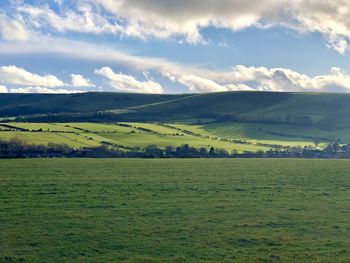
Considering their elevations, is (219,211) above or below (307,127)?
below

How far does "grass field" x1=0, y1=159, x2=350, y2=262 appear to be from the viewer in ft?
75.4

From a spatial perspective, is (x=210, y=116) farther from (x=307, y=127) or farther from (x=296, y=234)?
(x=296, y=234)

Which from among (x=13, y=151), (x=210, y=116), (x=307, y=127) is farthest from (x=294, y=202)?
(x=210, y=116)

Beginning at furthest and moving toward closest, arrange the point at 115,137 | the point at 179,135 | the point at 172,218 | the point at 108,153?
the point at 179,135 < the point at 115,137 < the point at 108,153 < the point at 172,218

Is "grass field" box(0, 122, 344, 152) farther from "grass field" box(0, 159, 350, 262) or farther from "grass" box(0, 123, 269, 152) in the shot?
"grass field" box(0, 159, 350, 262)

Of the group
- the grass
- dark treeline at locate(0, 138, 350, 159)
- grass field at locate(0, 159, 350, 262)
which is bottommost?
grass field at locate(0, 159, 350, 262)

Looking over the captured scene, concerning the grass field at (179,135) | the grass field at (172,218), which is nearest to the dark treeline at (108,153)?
the grass field at (179,135)

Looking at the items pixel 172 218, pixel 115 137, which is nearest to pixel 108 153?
pixel 115 137

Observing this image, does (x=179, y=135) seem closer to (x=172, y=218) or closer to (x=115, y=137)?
(x=115, y=137)

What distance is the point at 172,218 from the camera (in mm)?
29188

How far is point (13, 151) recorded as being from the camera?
270 feet

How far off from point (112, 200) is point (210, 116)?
538 ft

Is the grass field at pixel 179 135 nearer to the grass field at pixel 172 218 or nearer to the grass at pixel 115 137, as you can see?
the grass at pixel 115 137

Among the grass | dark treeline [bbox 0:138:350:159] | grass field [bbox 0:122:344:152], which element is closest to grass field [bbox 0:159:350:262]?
dark treeline [bbox 0:138:350:159]
